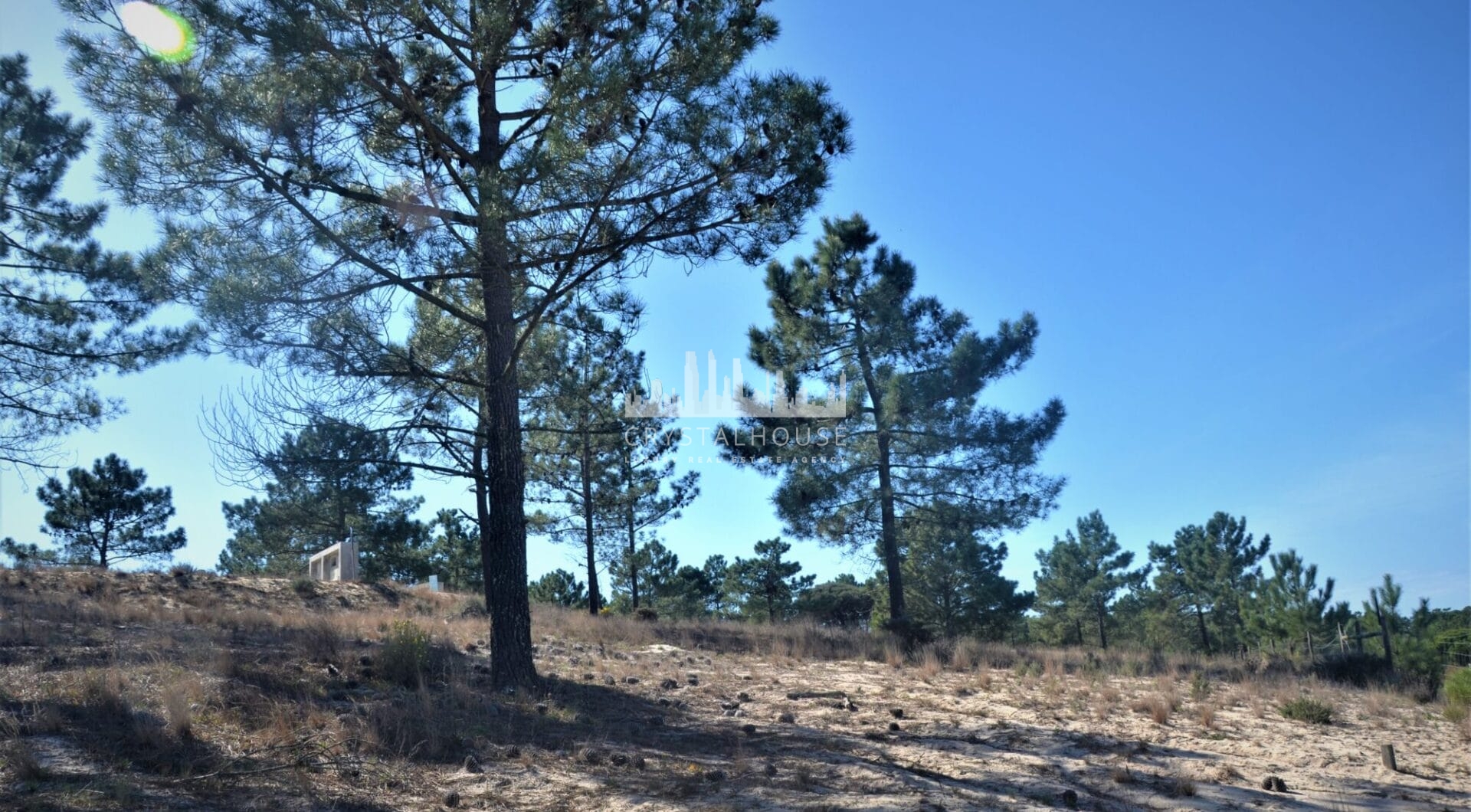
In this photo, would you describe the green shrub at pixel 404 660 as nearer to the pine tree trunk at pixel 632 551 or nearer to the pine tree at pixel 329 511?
the pine tree at pixel 329 511

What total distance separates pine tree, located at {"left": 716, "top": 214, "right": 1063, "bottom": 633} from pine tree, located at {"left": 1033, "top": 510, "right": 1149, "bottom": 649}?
27439 millimetres

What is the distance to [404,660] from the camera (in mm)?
8953

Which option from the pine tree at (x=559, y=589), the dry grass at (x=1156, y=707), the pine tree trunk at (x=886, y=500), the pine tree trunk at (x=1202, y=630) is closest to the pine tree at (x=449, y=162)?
the dry grass at (x=1156, y=707)

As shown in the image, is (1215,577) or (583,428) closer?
(583,428)

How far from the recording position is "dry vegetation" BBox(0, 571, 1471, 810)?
5648mm

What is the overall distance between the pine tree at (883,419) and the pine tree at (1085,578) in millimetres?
27439

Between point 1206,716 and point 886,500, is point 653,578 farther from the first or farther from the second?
point 1206,716

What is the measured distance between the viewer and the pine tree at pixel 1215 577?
42062 millimetres

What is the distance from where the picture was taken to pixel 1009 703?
9.20 meters

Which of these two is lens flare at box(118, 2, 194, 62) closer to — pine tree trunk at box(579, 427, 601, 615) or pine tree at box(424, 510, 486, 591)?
pine tree trunk at box(579, 427, 601, 615)

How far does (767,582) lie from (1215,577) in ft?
67.7

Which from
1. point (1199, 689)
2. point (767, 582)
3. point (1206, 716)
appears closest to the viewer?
point (1206, 716)

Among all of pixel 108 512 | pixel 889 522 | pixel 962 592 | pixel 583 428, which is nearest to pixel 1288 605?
pixel 962 592

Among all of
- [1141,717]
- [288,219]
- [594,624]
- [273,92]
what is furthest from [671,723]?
[594,624]
